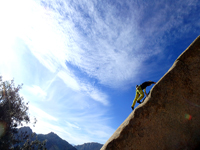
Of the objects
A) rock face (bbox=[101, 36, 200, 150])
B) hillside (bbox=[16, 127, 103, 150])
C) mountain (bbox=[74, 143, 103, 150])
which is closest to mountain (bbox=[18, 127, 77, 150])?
hillside (bbox=[16, 127, 103, 150])

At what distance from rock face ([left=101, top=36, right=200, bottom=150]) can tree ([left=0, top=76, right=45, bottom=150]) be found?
2033 centimetres

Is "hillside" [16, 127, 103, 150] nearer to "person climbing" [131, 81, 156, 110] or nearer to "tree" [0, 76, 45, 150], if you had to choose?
"tree" [0, 76, 45, 150]

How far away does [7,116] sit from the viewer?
18.5 metres

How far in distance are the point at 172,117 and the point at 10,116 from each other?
22393mm

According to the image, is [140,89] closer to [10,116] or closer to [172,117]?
[172,117]

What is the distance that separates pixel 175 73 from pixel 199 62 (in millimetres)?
893

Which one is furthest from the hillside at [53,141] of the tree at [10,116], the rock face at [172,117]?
the rock face at [172,117]

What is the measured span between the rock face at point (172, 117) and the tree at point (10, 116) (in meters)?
20.3

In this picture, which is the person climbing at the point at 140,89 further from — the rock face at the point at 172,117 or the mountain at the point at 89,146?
the mountain at the point at 89,146

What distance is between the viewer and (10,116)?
741 inches

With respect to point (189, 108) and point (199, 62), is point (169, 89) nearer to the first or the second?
point (189, 108)

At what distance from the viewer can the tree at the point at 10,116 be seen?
59.0 feet

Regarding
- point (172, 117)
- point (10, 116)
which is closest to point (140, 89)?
point (172, 117)

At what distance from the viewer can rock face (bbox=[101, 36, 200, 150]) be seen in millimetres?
4449
